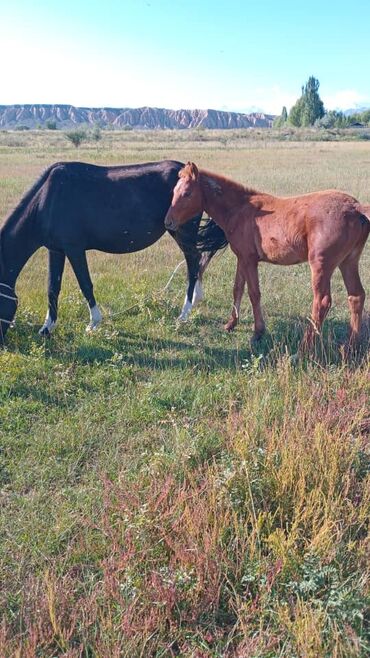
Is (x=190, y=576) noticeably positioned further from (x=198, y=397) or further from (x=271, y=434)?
(x=198, y=397)

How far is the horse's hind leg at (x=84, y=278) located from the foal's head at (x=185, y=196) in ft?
3.92

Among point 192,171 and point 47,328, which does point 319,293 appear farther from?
point 47,328

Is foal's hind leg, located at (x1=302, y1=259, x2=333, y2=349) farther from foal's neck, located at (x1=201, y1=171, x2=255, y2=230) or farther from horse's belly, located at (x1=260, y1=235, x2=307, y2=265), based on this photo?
foal's neck, located at (x1=201, y1=171, x2=255, y2=230)

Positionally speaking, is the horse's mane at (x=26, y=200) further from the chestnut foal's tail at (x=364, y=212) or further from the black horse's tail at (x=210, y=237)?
the chestnut foal's tail at (x=364, y=212)

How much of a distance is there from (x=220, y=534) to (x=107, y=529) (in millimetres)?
689

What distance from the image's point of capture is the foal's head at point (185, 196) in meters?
5.86

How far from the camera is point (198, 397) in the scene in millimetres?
4594

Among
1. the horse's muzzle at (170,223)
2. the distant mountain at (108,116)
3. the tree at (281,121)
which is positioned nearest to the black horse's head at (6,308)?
the horse's muzzle at (170,223)

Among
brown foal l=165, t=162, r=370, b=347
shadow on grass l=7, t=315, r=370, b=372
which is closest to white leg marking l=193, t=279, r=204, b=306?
shadow on grass l=7, t=315, r=370, b=372

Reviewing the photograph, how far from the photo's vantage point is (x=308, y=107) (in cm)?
10588

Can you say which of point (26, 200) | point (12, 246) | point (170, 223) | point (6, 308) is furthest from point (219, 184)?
point (6, 308)

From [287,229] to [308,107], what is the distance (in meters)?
113

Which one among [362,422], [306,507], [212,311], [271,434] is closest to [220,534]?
[306,507]

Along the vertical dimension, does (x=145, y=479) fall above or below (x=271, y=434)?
below
